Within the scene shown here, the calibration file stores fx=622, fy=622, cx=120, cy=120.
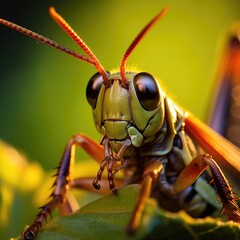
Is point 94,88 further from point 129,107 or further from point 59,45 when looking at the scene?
point 59,45

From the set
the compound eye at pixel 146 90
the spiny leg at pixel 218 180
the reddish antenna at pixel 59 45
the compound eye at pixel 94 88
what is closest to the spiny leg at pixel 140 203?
the spiny leg at pixel 218 180

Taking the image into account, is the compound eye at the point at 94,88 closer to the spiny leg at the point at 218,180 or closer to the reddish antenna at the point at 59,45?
the reddish antenna at the point at 59,45

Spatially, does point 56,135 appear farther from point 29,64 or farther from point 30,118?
point 29,64

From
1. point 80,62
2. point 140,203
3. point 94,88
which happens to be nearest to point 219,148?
point 94,88

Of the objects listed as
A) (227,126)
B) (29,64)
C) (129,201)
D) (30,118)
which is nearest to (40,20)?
(29,64)

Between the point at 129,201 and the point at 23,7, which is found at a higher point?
the point at 23,7
